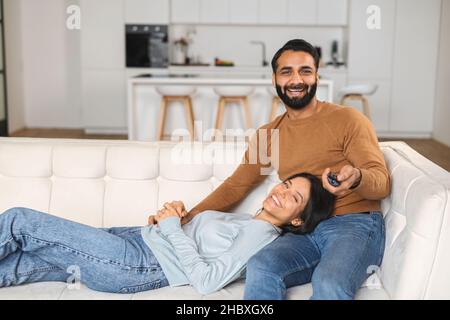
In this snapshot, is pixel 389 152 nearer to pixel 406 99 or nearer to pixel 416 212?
pixel 416 212

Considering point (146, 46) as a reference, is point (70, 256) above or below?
below

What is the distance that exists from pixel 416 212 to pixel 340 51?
6487 mm

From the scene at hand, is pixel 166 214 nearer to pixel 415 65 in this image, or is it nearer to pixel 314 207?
pixel 314 207

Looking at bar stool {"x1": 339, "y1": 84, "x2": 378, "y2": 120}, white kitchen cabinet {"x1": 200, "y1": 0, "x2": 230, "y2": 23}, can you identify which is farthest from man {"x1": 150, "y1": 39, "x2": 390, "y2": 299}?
white kitchen cabinet {"x1": 200, "y1": 0, "x2": 230, "y2": 23}

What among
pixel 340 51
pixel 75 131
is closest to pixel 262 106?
pixel 340 51

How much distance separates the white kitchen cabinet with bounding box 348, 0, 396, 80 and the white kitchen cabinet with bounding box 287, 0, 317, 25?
0.47m

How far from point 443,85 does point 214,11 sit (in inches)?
115

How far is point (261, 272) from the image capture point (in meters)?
1.85

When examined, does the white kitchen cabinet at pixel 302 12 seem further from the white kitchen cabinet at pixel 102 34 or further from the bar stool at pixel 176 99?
the bar stool at pixel 176 99

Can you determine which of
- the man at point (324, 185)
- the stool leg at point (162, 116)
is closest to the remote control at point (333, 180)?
the man at point (324, 185)

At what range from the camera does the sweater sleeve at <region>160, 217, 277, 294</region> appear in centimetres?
193

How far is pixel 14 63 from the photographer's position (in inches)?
305

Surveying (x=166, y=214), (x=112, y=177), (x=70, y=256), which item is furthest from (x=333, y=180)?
(x=112, y=177)

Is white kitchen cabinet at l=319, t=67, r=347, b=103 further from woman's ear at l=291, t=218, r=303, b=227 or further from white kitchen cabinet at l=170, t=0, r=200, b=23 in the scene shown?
woman's ear at l=291, t=218, r=303, b=227
